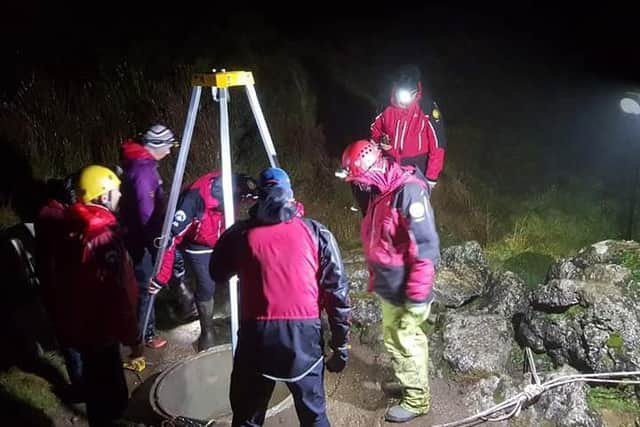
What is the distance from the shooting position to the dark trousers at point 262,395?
354 cm

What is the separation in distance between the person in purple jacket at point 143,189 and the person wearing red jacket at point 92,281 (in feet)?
2.48

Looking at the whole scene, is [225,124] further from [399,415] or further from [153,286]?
[399,415]

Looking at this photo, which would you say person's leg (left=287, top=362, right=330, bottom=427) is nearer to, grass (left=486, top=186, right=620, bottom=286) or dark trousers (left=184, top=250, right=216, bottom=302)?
dark trousers (left=184, top=250, right=216, bottom=302)

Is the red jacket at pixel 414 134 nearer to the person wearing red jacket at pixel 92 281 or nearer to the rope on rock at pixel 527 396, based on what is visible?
the rope on rock at pixel 527 396

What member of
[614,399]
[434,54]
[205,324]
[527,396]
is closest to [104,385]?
[205,324]

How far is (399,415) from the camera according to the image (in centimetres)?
455

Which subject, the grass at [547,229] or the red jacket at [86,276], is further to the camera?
the grass at [547,229]

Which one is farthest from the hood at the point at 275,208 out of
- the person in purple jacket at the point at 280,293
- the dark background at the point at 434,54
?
the dark background at the point at 434,54

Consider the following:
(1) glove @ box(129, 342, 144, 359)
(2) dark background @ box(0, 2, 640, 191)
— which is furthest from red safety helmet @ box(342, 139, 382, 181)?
(2) dark background @ box(0, 2, 640, 191)

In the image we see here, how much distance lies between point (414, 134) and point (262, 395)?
3355 mm

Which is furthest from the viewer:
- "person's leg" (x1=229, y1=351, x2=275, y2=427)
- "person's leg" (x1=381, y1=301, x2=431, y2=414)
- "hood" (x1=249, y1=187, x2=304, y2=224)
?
"person's leg" (x1=381, y1=301, x2=431, y2=414)

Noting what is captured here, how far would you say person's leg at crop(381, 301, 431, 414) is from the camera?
4281mm

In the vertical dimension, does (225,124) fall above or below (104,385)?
above

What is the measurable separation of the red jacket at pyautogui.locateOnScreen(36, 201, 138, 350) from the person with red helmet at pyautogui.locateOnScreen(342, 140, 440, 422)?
1.61 meters
